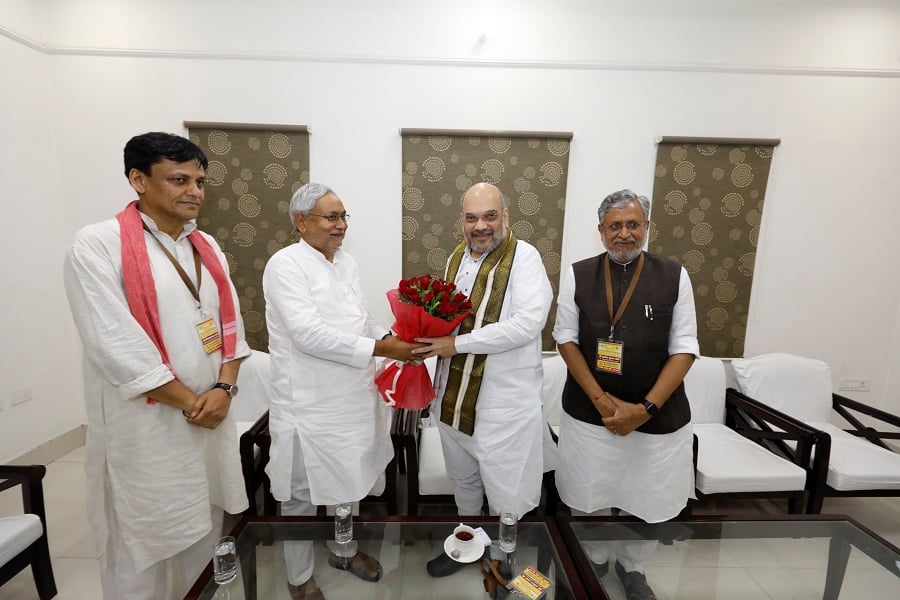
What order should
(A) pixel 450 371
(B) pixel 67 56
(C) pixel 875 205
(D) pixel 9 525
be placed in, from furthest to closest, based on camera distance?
1. (C) pixel 875 205
2. (B) pixel 67 56
3. (A) pixel 450 371
4. (D) pixel 9 525

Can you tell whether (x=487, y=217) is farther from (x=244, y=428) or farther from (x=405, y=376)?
(x=244, y=428)

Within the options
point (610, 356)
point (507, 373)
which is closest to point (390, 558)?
point (507, 373)

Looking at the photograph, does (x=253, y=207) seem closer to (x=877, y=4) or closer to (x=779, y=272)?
(x=779, y=272)

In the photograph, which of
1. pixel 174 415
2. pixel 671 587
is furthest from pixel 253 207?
pixel 671 587

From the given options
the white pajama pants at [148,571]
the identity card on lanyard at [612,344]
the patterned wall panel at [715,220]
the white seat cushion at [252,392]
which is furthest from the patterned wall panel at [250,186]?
the patterned wall panel at [715,220]

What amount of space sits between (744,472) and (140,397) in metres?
2.88

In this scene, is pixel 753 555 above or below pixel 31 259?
below

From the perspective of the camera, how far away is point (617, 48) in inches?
121

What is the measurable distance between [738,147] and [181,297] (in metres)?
3.61

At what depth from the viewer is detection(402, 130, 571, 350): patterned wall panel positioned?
310 cm

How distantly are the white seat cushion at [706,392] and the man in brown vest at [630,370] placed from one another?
114cm

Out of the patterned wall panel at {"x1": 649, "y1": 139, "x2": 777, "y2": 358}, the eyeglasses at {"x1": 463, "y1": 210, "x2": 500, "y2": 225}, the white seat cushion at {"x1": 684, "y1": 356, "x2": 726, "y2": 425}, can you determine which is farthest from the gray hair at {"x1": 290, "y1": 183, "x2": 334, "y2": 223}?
the white seat cushion at {"x1": 684, "y1": 356, "x2": 726, "y2": 425}

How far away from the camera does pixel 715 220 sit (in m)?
3.23

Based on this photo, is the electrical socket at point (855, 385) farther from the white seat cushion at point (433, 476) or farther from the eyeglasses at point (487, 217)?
the eyeglasses at point (487, 217)
